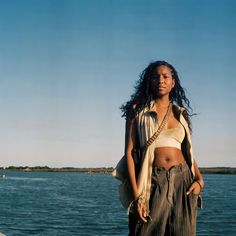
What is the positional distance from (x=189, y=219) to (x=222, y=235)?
2385 cm

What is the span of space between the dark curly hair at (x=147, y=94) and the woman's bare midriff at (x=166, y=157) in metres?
0.38

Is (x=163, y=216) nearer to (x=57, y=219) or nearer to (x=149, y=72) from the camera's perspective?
(x=149, y=72)

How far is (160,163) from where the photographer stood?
4086 mm

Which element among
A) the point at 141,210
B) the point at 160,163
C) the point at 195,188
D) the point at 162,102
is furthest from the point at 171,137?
the point at 141,210

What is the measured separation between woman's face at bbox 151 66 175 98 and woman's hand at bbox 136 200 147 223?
3.32ft

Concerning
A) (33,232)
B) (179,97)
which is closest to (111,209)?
(33,232)

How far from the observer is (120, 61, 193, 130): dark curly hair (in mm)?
4312

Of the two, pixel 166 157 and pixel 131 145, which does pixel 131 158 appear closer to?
pixel 131 145

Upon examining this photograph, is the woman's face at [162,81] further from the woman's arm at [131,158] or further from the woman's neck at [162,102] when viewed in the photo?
the woman's arm at [131,158]

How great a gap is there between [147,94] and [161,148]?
21.4 inches

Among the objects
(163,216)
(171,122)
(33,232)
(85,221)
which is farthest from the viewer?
(85,221)

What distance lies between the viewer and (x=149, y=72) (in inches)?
173

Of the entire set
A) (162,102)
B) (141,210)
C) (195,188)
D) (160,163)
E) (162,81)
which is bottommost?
(141,210)

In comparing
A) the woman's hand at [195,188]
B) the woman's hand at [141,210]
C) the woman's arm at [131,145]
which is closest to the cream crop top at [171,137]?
the woman's arm at [131,145]
